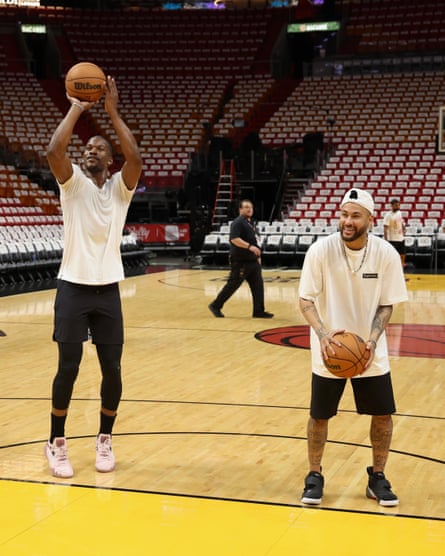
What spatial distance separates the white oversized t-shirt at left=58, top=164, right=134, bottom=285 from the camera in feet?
15.0

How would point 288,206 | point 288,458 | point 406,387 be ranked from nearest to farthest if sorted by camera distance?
point 288,458, point 406,387, point 288,206

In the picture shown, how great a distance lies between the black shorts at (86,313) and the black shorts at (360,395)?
1.16 meters

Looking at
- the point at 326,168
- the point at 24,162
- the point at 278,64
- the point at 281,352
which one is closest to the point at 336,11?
the point at 278,64

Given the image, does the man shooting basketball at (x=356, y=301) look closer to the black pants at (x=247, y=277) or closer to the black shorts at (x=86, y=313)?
the black shorts at (x=86, y=313)

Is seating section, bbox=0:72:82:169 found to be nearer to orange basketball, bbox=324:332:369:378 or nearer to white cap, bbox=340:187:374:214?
white cap, bbox=340:187:374:214

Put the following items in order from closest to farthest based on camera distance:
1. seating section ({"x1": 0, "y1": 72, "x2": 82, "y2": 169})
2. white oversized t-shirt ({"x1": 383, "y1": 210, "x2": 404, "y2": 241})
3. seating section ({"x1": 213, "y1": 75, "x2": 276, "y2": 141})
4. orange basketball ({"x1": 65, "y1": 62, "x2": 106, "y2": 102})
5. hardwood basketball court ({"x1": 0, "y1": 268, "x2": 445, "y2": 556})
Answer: hardwood basketball court ({"x1": 0, "y1": 268, "x2": 445, "y2": 556})
orange basketball ({"x1": 65, "y1": 62, "x2": 106, "y2": 102})
white oversized t-shirt ({"x1": 383, "y1": 210, "x2": 404, "y2": 241})
seating section ({"x1": 0, "y1": 72, "x2": 82, "y2": 169})
seating section ({"x1": 213, "y1": 75, "x2": 276, "y2": 141})

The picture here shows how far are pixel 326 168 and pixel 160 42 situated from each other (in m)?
12.2

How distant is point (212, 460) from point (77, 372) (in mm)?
972

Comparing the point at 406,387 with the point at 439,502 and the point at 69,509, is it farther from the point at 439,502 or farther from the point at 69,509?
the point at 69,509

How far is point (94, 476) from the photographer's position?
15.4 feet

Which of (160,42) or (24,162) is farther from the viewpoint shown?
(160,42)

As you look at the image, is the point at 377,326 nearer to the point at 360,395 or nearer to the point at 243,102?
the point at 360,395

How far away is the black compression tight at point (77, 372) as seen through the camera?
15.3 ft

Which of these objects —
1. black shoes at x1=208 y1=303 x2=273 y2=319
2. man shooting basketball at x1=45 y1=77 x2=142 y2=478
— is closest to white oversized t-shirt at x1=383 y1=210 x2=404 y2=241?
black shoes at x1=208 y1=303 x2=273 y2=319
